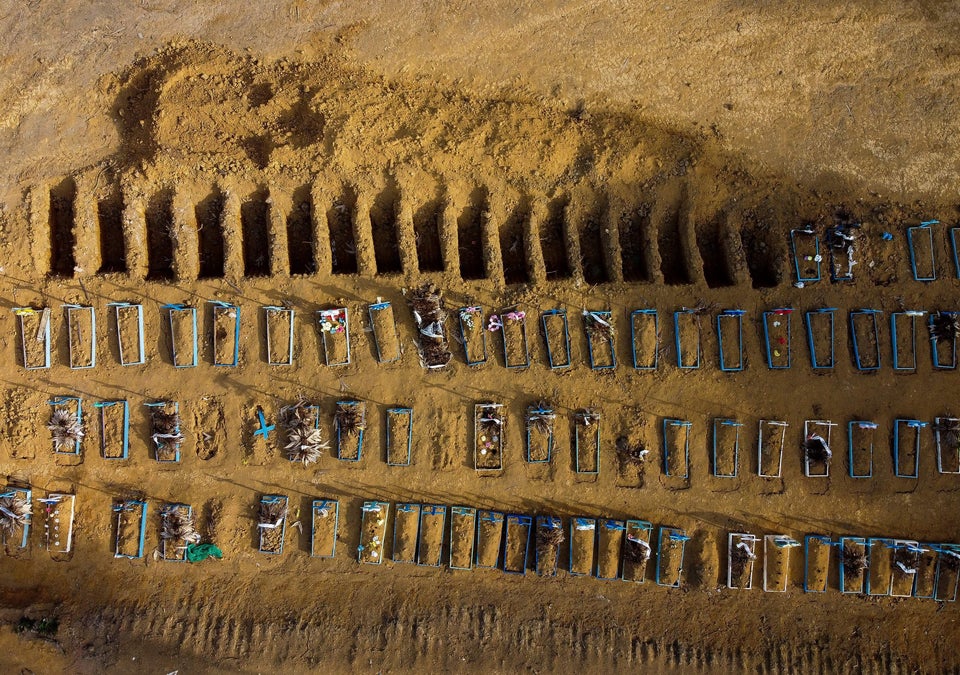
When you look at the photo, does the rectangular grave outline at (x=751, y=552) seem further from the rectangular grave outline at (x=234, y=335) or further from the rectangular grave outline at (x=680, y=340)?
the rectangular grave outline at (x=234, y=335)

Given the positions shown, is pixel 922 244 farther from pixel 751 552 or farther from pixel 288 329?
pixel 288 329

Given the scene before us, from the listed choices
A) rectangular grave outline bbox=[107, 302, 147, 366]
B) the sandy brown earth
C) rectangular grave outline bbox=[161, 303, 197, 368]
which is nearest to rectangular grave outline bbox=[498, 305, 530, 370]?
the sandy brown earth

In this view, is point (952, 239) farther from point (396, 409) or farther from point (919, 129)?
point (396, 409)

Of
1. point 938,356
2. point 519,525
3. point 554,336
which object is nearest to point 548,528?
point 519,525

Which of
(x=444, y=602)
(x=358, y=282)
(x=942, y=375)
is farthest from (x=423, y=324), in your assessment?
(x=942, y=375)

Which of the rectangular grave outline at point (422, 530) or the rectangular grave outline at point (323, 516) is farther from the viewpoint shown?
the rectangular grave outline at point (422, 530)

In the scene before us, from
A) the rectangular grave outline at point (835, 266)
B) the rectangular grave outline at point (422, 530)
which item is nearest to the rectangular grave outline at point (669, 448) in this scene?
the rectangular grave outline at point (835, 266)

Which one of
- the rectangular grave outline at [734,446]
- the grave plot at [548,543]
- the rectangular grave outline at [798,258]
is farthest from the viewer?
the rectangular grave outline at [798,258]
